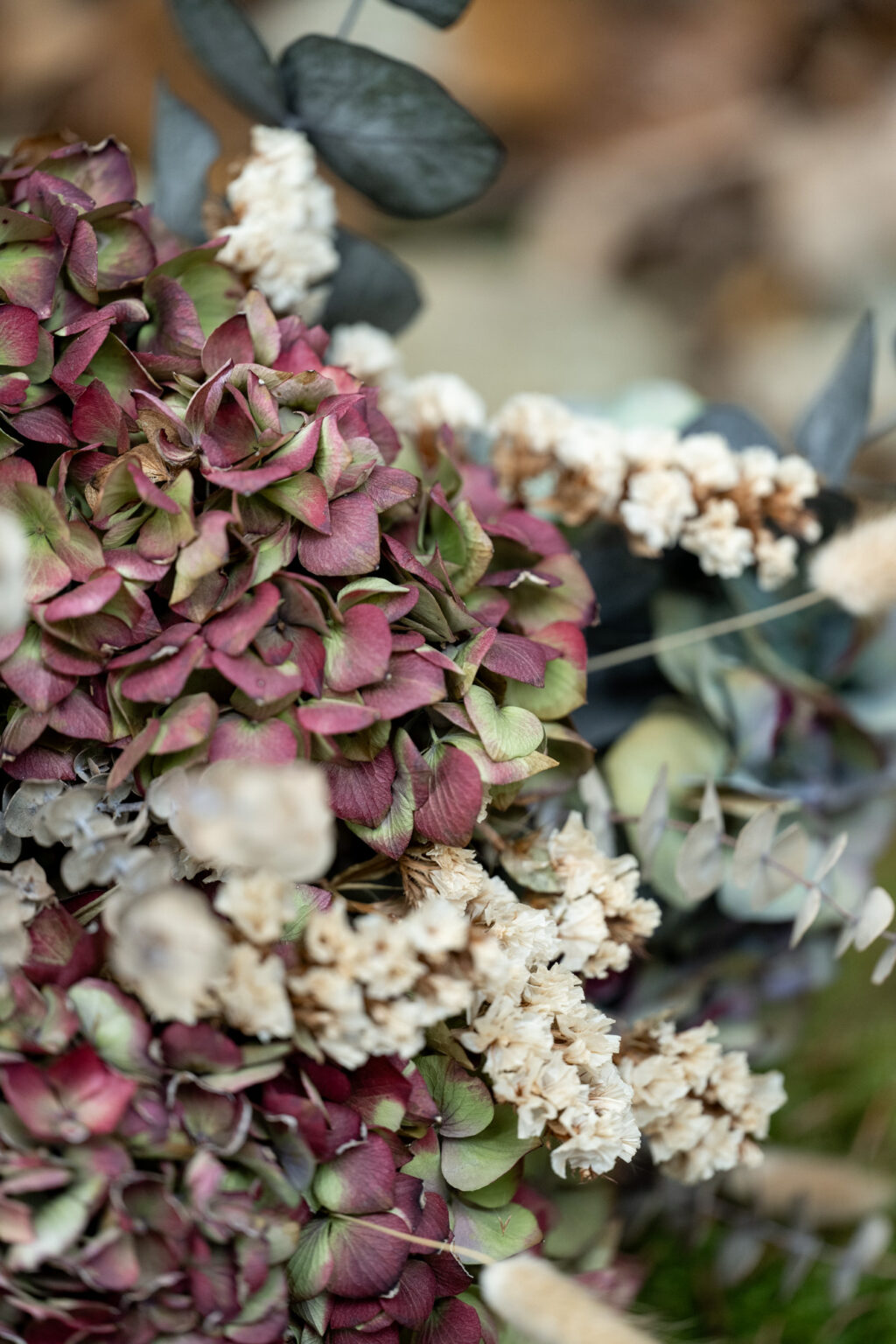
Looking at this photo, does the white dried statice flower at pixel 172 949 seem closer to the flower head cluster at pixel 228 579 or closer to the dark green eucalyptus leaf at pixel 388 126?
the flower head cluster at pixel 228 579

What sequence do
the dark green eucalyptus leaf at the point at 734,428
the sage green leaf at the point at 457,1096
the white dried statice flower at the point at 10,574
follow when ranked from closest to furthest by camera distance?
the white dried statice flower at the point at 10,574 < the sage green leaf at the point at 457,1096 < the dark green eucalyptus leaf at the point at 734,428

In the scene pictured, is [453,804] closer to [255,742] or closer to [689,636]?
[255,742]

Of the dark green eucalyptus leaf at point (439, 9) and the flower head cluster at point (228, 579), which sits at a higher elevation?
the dark green eucalyptus leaf at point (439, 9)

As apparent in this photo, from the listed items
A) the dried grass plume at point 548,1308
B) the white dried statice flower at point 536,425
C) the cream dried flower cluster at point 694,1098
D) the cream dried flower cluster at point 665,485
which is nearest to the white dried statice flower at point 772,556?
the cream dried flower cluster at point 665,485

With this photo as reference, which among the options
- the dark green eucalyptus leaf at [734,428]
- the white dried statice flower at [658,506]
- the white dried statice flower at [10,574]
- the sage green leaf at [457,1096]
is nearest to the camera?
the white dried statice flower at [10,574]

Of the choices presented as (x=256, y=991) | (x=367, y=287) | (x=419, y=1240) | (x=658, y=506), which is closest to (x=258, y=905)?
(x=256, y=991)

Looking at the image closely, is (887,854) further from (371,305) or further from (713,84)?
(713,84)

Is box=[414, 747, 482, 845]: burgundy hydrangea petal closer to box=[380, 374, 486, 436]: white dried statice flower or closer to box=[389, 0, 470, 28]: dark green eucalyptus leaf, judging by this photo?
box=[380, 374, 486, 436]: white dried statice flower
